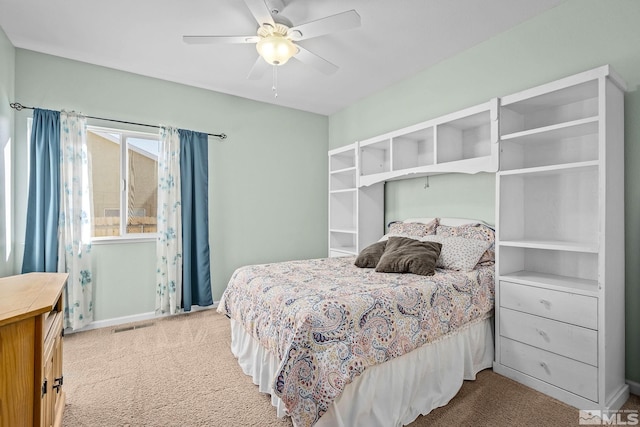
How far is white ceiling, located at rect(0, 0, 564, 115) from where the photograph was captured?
230 cm

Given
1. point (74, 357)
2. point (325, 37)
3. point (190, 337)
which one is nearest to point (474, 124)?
point (325, 37)

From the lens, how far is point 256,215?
4.14 meters

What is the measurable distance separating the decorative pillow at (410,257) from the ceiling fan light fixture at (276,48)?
5.75ft

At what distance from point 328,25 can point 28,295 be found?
2.13 metres

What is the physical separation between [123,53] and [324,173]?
2.79 meters

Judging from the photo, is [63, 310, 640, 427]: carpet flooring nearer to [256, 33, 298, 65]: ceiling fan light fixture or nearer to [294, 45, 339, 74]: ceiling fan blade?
[256, 33, 298, 65]: ceiling fan light fixture

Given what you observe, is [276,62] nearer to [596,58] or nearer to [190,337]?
[596,58]

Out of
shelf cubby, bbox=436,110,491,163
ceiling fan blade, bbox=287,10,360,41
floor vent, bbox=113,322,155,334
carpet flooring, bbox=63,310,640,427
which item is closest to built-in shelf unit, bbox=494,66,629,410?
carpet flooring, bbox=63,310,640,427

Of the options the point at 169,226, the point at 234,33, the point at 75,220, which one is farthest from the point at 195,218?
the point at 234,33

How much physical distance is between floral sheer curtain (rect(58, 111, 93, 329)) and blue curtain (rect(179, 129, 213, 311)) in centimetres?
88

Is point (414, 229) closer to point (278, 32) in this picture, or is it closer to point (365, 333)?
point (365, 333)

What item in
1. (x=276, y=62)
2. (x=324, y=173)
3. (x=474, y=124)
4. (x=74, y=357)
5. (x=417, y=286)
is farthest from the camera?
(x=324, y=173)

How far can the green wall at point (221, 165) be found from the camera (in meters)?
2.99

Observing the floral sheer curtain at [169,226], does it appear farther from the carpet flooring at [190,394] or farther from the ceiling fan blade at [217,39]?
the ceiling fan blade at [217,39]
